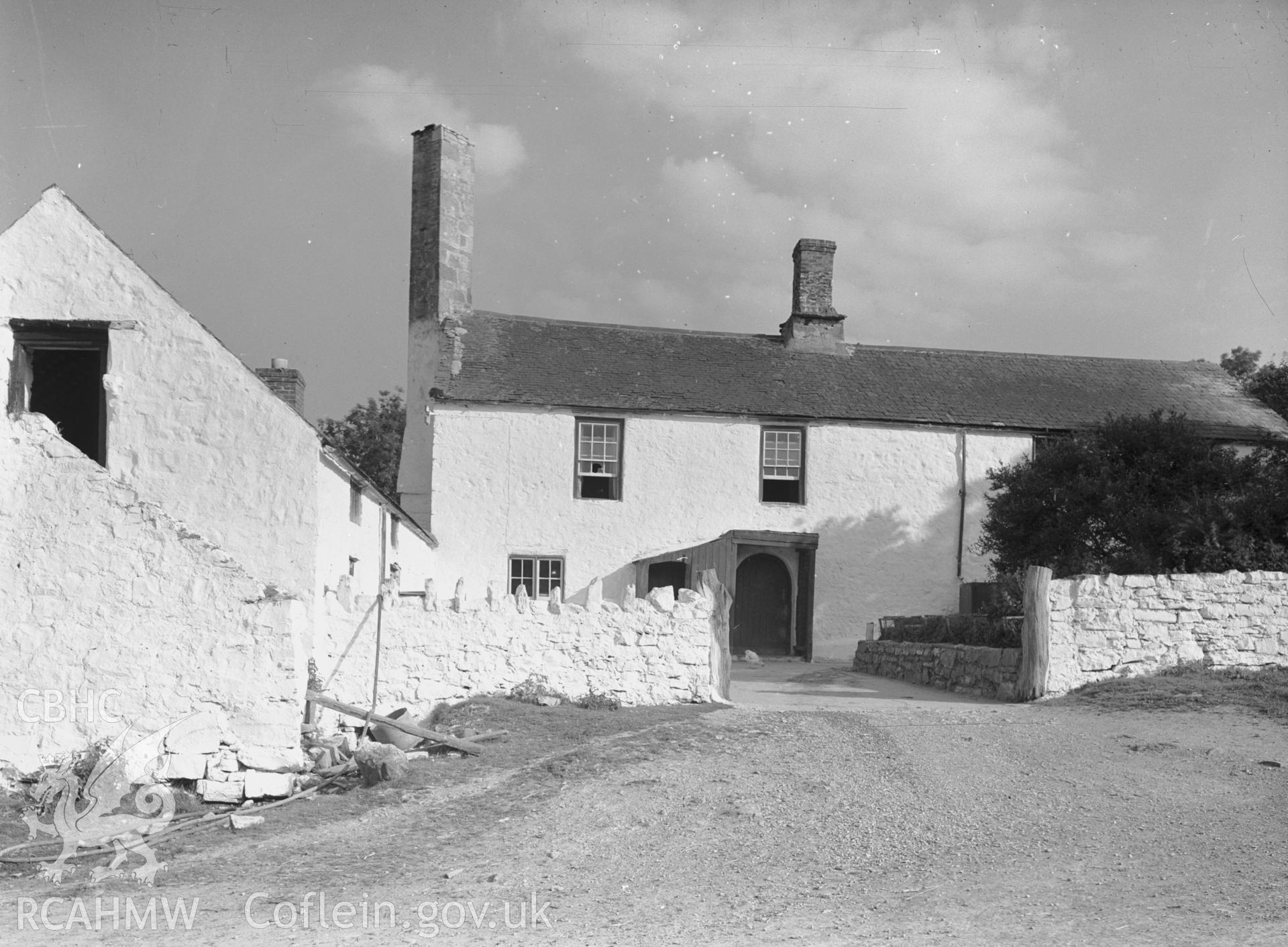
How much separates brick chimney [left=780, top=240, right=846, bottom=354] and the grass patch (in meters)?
14.5

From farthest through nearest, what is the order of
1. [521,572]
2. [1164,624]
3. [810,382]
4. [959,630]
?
1. [810,382]
2. [521,572]
3. [959,630]
4. [1164,624]

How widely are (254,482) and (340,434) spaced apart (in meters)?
29.7

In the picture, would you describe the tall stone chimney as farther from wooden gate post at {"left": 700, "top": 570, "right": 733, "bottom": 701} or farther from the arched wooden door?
wooden gate post at {"left": 700, "top": 570, "right": 733, "bottom": 701}

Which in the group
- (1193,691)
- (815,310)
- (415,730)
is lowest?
(415,730)

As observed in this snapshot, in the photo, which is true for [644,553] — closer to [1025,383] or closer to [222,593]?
[1025,383]

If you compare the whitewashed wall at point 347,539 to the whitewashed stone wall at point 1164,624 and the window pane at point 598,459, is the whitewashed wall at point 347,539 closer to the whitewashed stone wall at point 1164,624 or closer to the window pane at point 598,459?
the window pane at point 598,459

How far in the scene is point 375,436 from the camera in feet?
137

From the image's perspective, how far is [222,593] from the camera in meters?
9.89

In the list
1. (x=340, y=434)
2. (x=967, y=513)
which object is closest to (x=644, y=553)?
(x=967, y=513)

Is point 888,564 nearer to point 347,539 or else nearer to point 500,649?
point 347,539

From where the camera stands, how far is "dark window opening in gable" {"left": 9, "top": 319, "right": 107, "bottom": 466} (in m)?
11.7

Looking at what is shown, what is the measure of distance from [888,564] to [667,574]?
15.7 ft

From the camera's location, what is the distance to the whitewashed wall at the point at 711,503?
78.3 feet

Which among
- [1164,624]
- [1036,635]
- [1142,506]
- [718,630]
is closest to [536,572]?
[718,630]
